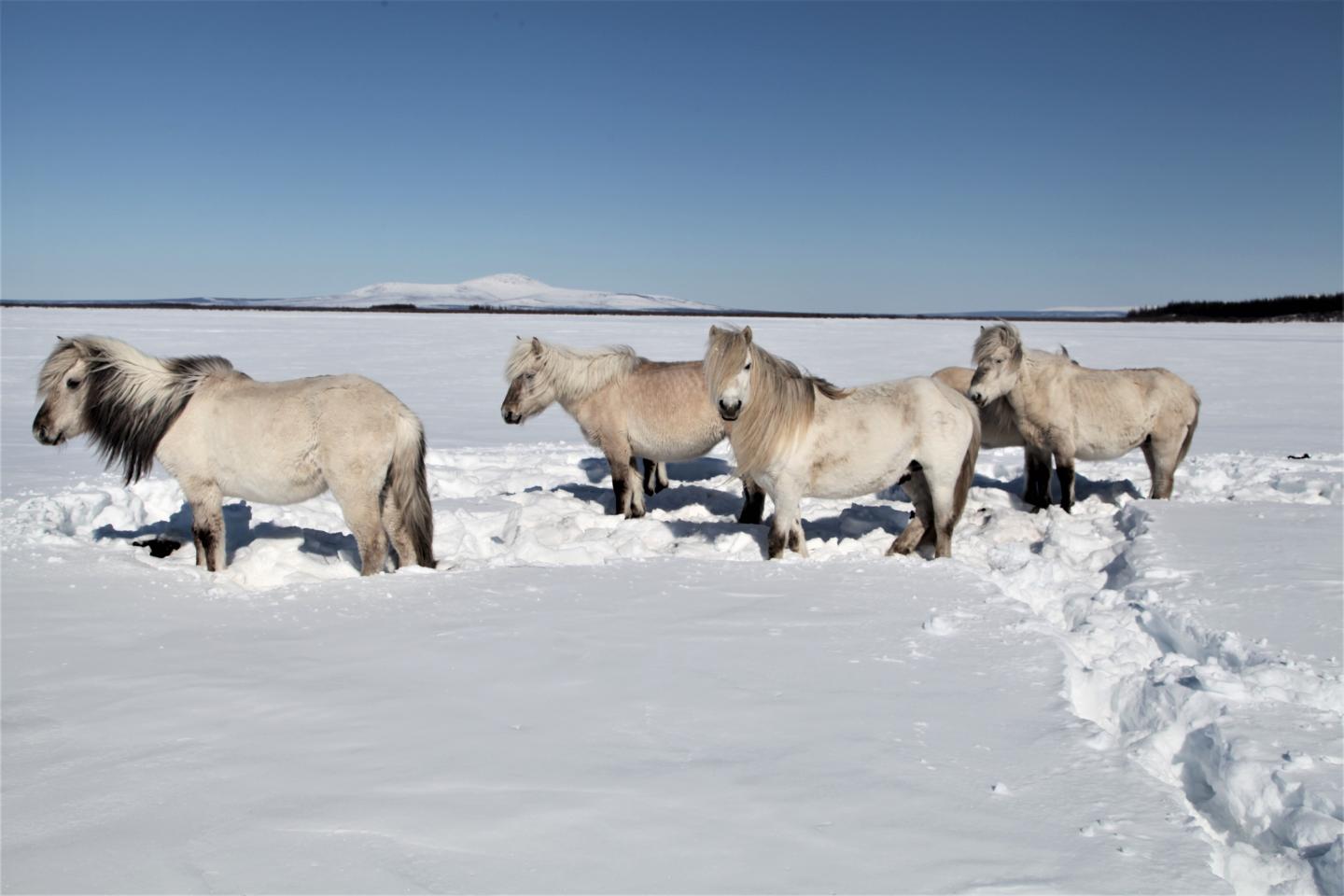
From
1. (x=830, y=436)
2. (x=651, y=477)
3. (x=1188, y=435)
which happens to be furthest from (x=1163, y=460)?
(x=651, y=477)

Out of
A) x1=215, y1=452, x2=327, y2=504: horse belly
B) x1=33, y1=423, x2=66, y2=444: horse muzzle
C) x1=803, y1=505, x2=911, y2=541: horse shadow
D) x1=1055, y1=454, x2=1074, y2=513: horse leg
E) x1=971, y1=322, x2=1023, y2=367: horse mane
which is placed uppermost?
x1=971, y1=322, x2=1023, y2=367: horse mane

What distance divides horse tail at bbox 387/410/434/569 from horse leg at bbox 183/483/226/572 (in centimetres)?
106

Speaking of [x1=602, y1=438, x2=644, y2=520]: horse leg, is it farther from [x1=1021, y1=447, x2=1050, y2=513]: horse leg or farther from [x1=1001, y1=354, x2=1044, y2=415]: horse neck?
[x1=1021, y1=447, x2=1050, y2=513]: horse leg

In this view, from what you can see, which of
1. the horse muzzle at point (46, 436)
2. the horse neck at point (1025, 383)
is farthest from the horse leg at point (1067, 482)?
the horse muzzle at point (46, 436)

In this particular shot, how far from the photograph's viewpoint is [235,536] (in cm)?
620

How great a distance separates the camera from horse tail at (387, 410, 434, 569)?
5.30 m

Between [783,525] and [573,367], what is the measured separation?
2988mm

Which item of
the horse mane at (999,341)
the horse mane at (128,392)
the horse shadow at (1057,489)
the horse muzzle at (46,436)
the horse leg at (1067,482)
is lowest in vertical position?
the horse shadow at (1057,489)

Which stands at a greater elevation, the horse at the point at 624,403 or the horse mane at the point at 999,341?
the horse mane at the point at 999,341

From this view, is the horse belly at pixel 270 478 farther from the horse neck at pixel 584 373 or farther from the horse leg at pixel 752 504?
the horse leg at pixel 752 504

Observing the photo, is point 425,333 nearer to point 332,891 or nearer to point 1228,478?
point 1228,478

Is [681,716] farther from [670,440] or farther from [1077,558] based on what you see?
[670,440]

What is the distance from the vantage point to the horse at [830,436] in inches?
219

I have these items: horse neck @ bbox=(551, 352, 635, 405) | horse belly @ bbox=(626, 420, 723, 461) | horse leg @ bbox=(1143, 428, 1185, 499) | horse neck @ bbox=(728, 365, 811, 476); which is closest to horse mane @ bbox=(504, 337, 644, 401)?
horse neck @ bbox=(551, 352, 635, 405)
